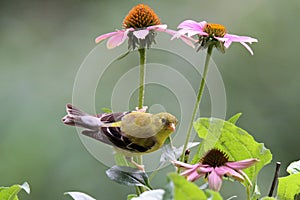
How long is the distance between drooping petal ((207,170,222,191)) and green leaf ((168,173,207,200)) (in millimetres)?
65

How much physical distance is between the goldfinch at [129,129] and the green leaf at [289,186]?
0.15 metres

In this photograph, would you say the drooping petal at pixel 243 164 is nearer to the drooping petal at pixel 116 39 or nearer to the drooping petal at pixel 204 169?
the drooping petal at pixel 204 169

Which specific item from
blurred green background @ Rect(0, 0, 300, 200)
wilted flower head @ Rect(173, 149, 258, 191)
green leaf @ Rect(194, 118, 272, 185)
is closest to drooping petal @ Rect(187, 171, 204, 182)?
wilted flower head @ Rect(173, 149, 258, 191)

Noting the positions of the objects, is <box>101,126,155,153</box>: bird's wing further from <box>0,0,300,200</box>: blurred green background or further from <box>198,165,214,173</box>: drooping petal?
<box>0,0,300,200</box>: blurred green background

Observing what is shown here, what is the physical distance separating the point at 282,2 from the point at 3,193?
59.0 inches

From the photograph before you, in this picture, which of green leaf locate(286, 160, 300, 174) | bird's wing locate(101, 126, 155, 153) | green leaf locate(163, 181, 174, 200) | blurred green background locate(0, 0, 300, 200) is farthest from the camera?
blurred green background locate(0, 0, 300, 200)

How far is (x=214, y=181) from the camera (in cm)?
39

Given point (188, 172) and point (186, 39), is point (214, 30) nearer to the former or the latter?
point (186, 39)

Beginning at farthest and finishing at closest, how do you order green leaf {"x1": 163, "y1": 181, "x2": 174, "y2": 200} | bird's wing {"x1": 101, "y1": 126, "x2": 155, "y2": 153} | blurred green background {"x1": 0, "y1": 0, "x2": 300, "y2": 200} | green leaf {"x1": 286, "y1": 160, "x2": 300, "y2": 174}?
blurred green background {"x1": 0, "y1": 0, "x2": 300, "y2": 200} < green leaf {"x1": 286, "y1": 160, "x2": 300, "y2": 174} < bird's wing {"x1": 101, "y1": 126, "x2": 155, "y2": 153} < green leaf {"x1": 163, "y1": 181, "x2": 174, "y2": 200}

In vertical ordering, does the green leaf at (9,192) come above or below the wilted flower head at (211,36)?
below

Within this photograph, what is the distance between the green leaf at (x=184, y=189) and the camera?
31cm

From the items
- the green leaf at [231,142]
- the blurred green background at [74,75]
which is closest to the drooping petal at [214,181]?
the green leaf at [231,142]

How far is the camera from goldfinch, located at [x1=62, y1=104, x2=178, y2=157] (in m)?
0.41

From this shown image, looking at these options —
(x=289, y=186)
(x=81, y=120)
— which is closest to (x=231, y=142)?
(x=289, y=186)
